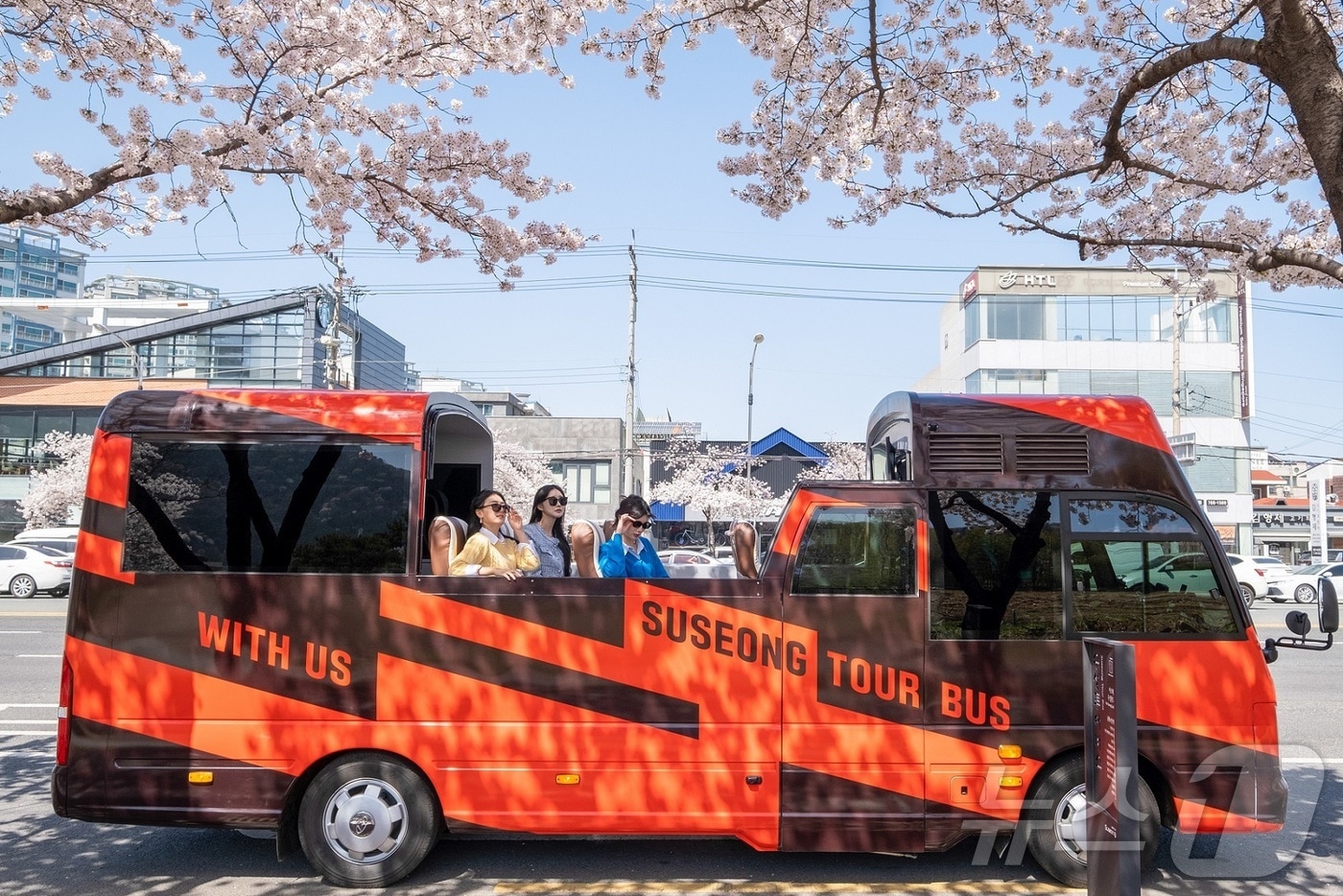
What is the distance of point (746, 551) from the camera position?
570cm

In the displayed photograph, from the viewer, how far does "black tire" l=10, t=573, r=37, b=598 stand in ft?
82.2

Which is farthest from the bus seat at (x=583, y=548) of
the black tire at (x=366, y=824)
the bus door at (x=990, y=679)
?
the bus door at (x=990, y=679)

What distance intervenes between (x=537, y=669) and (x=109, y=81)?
21.5 ft

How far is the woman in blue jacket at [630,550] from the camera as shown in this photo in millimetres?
5914

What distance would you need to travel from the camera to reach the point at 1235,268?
955 centimetres

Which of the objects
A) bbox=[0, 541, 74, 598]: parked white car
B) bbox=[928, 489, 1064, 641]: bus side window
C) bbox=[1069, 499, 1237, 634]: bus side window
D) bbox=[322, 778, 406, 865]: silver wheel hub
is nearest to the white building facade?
bbox=[0, 541, 74, 598]: parked white car

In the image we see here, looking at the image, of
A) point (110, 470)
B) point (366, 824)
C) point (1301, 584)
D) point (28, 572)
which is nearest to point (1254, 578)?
point (1301, 584)

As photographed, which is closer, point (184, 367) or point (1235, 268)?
point (1235, 268)

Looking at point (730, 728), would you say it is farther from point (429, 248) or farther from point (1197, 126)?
point (1197, 126)

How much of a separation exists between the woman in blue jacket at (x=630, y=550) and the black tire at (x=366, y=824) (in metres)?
1.64

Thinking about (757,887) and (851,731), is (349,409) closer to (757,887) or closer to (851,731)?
(851,731)

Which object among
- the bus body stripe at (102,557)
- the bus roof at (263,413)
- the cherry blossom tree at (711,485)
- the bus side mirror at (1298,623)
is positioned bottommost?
the bus side mirror at (1298,623)

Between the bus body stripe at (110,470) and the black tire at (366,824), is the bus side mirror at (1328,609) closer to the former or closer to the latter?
the black tire at (366,824)

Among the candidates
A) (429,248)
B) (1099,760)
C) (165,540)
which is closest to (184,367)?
(429,248)
